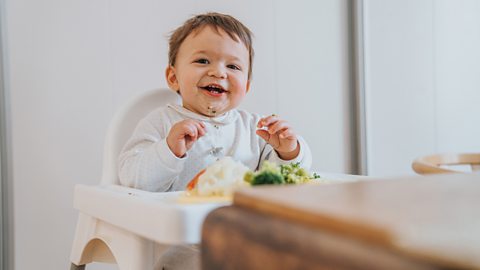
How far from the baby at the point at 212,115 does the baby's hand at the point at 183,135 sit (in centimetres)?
6

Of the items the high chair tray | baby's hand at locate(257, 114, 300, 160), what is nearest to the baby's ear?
baby's hand at locate(257, 114, 300, 160)

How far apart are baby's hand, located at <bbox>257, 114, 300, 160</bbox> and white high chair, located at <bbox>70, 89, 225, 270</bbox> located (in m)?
0.27

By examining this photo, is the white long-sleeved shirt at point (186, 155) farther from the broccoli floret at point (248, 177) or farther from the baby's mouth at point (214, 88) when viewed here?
the broccoli floret at point (248, 177)

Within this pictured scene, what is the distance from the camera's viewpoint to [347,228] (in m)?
0.23

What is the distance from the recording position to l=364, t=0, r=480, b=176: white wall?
64.9 inches

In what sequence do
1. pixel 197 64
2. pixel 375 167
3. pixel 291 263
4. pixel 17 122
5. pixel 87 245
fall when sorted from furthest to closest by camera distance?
pixel 375 167 < pixel 17 122 < pixel 197 64 < pixel 87 245 < pixel 291 263

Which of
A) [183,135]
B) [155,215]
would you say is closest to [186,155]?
[183,135]

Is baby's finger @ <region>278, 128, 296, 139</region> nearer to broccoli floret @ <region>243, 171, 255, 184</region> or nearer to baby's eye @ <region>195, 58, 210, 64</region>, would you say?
baby's eye @ <region>195, 58, 210, 64</region>

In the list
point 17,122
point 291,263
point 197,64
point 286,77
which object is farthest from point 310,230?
point 286,77

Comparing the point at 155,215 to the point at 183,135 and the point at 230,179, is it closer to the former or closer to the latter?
the point at 230,179

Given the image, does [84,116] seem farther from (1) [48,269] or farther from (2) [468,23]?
(2) [468,23]

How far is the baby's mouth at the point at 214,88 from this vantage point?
3.51ft

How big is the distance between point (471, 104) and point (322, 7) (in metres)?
0.64

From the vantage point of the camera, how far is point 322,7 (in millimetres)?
1892
